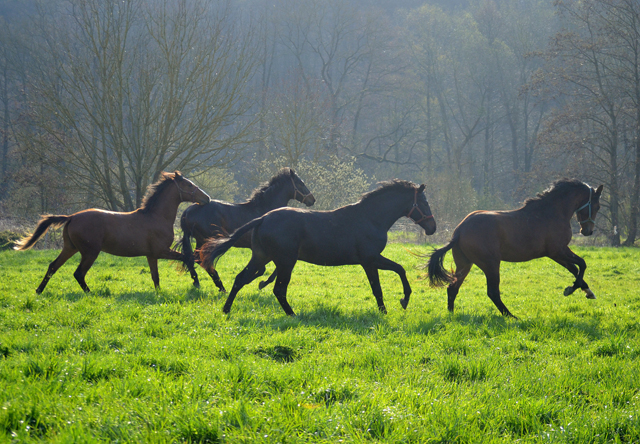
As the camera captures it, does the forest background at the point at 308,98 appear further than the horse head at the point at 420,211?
Yes

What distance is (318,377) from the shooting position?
142 inches

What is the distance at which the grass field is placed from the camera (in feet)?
9.19

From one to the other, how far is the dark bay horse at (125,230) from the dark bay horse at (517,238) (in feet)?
15.3

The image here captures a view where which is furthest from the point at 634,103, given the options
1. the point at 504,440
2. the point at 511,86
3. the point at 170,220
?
the point at 504,440

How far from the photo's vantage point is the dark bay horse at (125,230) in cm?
717

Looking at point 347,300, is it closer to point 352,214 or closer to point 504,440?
point 352,214

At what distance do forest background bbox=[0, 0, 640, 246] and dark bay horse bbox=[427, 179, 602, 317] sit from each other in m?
11.7

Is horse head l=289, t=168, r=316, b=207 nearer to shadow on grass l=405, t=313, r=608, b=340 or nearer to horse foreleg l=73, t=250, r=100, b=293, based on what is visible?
horse foreleg l=73, t=250, r=100, b=293

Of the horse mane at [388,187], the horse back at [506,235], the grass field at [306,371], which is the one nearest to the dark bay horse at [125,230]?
the grass field at [306,371]

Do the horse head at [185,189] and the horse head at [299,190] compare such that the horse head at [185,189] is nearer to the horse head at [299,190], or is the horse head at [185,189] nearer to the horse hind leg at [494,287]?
the horse head at [299,190]

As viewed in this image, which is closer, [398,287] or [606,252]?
[398,287]

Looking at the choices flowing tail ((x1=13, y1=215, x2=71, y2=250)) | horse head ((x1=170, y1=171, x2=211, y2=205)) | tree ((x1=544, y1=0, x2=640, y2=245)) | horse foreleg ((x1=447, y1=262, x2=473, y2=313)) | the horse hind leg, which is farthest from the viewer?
tree ((x1=544, y1=0, x2=640, y2=245))

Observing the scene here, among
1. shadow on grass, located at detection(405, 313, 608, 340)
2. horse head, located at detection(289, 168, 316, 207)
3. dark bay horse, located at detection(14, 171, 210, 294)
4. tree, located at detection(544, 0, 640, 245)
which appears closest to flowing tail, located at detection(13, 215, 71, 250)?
dark bay horse, located at detection(14, 171, 210, 294)

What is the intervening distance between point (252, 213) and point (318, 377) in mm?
6264
